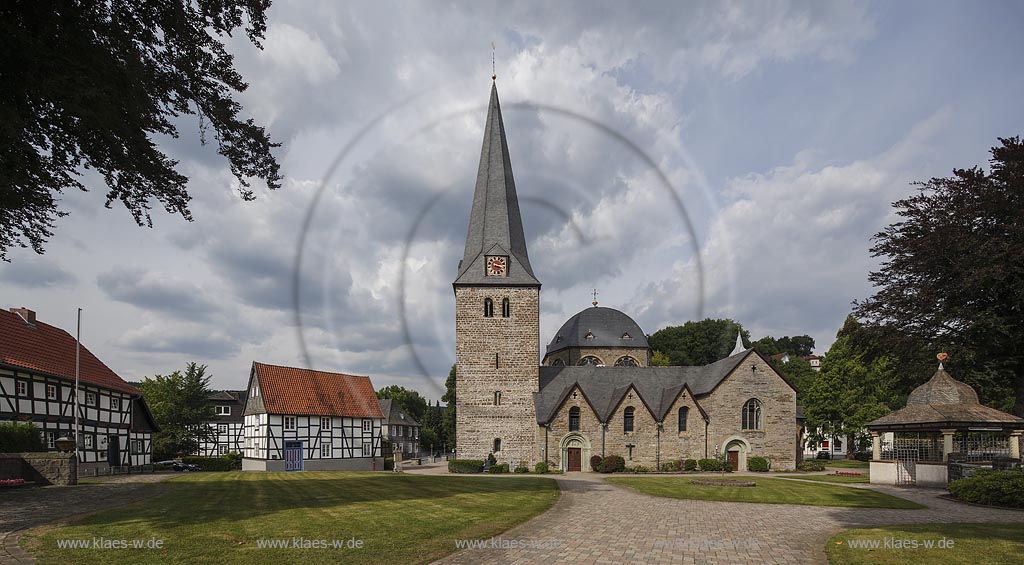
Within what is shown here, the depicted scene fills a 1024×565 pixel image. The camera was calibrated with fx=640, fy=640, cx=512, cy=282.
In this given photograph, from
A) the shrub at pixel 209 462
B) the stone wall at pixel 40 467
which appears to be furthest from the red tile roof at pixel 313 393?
the stone wall at pixel 40 467

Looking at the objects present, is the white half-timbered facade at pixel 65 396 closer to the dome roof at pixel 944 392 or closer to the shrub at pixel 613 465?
the shrub at pixel 613 465

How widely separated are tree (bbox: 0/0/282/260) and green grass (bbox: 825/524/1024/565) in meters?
15.6

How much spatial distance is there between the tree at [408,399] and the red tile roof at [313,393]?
160 ft

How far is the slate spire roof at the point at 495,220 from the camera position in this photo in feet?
163

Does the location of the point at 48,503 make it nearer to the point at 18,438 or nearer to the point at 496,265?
the point at 18,438

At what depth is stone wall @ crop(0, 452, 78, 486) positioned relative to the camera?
73.9 feet

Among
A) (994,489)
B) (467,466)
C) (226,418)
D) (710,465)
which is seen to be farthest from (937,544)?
(226,418)

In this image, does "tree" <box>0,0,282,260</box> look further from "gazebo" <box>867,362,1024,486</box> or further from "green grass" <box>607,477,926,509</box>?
"gazebo" <box>867,362,1024,486</box>

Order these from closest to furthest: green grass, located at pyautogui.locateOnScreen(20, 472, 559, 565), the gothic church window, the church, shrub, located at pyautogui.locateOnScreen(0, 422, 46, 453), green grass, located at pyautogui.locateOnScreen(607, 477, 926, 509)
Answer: green grass, located at pyautogui.locateOnScreen(20, 472, 559, 565) < green grass, located at pyautogui.locateOnScreen(607, 477, 926, 509) < shrub, located at pyautogui.locateOnScreen(0, 422, 46, 453) < the church < the gothic church window

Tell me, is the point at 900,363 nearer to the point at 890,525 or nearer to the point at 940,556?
the point at 890,525

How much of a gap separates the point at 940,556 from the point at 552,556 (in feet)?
24.9

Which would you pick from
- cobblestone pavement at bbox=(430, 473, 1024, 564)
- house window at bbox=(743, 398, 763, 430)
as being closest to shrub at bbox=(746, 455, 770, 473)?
house window at bbox=(743, 398, 763, 430)

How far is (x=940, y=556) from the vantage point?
493 inches

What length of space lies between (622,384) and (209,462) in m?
32.7
